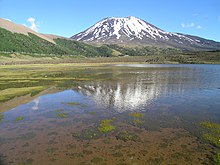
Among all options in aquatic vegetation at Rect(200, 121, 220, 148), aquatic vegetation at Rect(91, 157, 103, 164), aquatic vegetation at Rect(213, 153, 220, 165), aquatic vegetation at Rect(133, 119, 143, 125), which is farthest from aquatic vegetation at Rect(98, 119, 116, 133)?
aquatic vegetation at Rect(213, 153, 220, 165)

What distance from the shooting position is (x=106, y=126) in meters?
25.9

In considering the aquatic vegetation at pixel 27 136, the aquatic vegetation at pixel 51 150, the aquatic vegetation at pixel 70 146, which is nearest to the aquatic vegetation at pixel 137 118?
the aquatic vegetation at pixel 70 146

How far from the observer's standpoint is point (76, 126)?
2631 cm

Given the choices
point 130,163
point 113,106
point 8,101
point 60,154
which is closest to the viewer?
point 130,163

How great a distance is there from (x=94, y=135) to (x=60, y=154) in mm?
4585

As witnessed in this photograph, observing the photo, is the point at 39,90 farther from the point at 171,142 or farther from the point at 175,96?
the point at 171,142

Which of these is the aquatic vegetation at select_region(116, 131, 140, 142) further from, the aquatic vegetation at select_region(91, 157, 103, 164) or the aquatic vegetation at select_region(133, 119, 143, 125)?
the aquatic vegetation at select_region(91, 157, 103, 164)

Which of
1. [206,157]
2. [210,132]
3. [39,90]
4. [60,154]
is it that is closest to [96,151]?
[60,154]

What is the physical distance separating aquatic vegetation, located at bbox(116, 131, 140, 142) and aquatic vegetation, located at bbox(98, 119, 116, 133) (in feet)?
5.27

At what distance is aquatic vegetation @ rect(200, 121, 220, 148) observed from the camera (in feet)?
69.2

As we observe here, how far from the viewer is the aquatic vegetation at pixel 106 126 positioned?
2466 centimetres

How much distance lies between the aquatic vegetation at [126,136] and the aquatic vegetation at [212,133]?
20.0ft

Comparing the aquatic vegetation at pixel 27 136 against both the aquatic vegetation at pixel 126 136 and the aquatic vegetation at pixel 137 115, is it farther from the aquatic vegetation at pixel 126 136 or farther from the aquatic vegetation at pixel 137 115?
the aquatic vegetation at pixel 137 115

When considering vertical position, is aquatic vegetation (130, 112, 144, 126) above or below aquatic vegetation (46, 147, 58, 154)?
above
